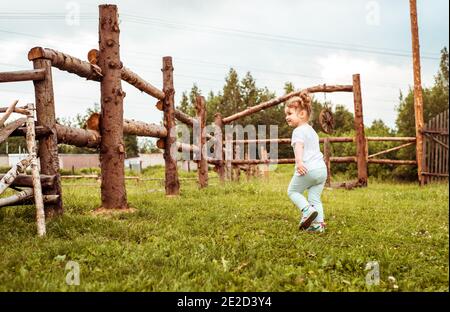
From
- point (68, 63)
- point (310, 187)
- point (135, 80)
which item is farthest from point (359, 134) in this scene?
point (68, 63)

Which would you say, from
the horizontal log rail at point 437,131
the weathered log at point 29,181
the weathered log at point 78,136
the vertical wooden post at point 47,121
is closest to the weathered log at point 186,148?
the weathered log at point 78,136

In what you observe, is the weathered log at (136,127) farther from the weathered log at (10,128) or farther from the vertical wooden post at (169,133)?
the weathered log at (10,128)

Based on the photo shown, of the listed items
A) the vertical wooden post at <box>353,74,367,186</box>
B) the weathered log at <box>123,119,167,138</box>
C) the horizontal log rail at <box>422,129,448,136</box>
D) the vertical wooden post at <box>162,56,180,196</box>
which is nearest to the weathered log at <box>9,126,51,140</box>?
the weathered log at <box>123,119,167,138</box>

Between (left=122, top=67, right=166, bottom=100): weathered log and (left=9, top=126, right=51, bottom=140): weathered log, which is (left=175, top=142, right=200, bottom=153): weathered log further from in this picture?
(left=9, top=126, right=51, bottom=140): weathered log

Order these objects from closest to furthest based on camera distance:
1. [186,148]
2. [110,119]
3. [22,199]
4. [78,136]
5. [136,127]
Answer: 1. [22,199]
2. [78,136]
3. [110,119]
4. [136,127]
5. [186,148]

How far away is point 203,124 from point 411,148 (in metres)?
13.4

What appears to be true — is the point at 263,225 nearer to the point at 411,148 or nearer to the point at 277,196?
the point at 277,196

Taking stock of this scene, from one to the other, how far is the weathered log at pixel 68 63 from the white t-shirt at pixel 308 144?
2694mm

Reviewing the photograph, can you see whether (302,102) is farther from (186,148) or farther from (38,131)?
(186,148)

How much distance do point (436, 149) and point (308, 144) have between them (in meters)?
9.41

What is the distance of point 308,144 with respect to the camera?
4.73 m

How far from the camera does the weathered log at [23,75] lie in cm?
430
